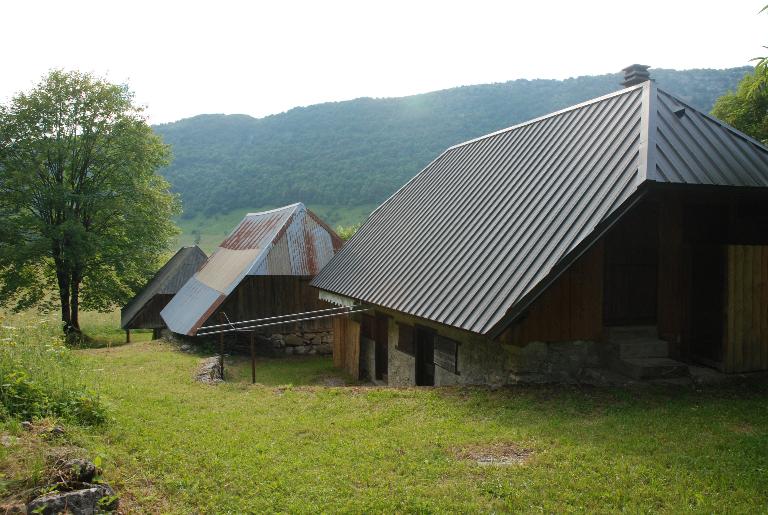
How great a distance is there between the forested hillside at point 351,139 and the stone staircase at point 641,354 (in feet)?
183

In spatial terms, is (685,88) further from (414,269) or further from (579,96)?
(414,269)

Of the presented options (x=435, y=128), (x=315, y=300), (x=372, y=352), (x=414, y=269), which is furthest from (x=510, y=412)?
(x=435, y=128)

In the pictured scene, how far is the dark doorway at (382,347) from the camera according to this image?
1472 centimetres

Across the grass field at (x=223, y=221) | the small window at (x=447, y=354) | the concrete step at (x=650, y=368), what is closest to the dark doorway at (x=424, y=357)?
the small window at (x=447, y=354)

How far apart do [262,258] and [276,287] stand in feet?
3.82

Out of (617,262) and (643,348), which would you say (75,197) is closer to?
(617,262)

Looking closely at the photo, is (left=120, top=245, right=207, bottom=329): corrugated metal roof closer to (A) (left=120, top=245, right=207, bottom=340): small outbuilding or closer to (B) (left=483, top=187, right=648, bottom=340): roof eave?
(A) (left=120, top=245, right=207, bottom=340): small outbuilding

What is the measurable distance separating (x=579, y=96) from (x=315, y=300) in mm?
71223

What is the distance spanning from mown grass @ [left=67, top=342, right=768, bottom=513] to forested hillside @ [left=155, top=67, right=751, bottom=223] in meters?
56.4

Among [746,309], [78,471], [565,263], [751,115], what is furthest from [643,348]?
[751,115]

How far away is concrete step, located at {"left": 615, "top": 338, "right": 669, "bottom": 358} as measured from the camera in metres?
9.50

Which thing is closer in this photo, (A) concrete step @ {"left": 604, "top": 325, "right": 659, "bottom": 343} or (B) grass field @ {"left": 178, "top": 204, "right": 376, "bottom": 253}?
(A) concrete step @ {"left": 604, "top": 325, "right": 659, "bottom": 343}

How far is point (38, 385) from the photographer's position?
6824 mm

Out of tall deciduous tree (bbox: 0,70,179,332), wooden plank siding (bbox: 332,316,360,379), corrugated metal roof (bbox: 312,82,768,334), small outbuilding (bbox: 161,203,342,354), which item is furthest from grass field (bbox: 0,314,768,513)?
tall deciduous tree (bbox: 0,70,179,332)
